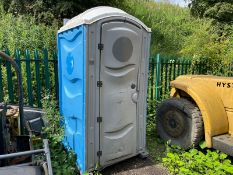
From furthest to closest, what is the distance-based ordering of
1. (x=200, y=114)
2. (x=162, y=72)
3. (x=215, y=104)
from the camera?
(x=162, y=72) → (x=200, y=114) → (x=215, y=104)

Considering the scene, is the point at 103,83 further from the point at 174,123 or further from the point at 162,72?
the point at 162,72

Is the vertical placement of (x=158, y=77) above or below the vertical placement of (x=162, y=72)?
below

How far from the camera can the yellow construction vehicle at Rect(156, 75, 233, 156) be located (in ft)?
14.0

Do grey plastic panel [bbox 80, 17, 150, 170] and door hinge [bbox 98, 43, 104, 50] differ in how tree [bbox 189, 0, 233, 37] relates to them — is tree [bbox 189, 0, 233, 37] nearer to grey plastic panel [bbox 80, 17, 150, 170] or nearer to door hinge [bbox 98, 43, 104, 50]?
grey plastic panel [bbox 80, 17, 150, 170]

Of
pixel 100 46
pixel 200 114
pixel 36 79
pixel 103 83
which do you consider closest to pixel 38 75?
pixel 36 79

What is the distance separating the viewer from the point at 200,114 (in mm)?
4582

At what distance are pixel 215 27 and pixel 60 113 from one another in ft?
32.0

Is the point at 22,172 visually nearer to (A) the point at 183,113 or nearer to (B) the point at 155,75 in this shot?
(A) the point at 183,113

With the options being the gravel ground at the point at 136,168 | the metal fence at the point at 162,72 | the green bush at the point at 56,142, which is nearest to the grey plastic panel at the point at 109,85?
the gravel ground at the point at 136,168

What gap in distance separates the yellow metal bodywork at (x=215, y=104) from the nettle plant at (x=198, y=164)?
24 cm

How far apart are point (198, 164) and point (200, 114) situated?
2.72ft

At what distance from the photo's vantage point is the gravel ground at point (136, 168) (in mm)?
4251

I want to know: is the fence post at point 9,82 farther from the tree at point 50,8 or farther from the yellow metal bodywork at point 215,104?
the tree at point 50,8

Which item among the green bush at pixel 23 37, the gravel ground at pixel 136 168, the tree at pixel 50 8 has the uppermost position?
the tree at pixel 50 8
